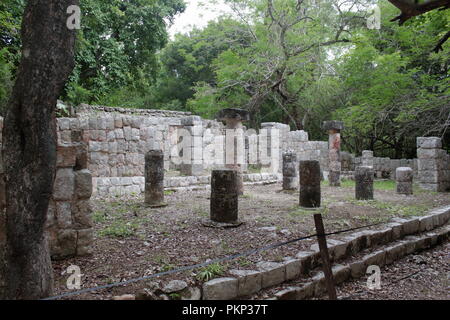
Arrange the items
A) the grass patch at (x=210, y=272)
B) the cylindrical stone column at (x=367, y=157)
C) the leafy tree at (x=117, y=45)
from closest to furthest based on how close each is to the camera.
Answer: the grass patch at (x=210, y=272), the leafy tree at (x=117, y=45), the cylindrical stone column at (x=367, y=157)

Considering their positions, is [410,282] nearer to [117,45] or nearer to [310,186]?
[310,186]

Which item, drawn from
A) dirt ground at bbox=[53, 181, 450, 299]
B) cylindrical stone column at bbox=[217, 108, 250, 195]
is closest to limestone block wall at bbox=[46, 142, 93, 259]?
dirt ground at bbox=[53, 181, 450, 299]

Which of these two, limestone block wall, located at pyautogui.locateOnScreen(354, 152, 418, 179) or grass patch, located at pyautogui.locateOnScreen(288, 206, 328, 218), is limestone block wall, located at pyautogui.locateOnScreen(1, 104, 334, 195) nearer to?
limestone block wall, located at pyautogui.locateOnScreen(354, 152, 418, 179)

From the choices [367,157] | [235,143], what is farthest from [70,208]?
[367,157]

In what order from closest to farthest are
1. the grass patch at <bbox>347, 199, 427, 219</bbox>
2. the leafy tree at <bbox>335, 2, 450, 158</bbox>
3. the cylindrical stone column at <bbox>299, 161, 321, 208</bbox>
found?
the grass patch at <bbox>347, 199, 427, 219</bbox>
the cylindrical stone column at <bbox>299, 161, 321, 208</bbox>
the leafy tree at <bbox>335, 2, 450, 158</bbox>

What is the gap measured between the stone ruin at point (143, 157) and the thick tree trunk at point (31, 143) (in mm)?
1513

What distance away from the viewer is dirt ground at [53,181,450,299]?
4.08m

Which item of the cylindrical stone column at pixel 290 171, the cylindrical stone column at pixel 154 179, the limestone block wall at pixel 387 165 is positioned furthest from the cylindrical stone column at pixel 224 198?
the limestone block wall at pixel 387 165

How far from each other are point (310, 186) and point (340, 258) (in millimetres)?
3093

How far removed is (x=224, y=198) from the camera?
642cm

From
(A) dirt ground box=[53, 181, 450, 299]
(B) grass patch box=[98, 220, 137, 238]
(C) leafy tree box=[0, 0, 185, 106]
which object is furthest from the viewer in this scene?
(C) leafy tree box=[0, 0, 185, 106]

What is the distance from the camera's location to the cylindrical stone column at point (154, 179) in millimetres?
8266

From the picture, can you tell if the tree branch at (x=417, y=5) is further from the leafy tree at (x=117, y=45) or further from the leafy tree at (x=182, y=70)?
the leafy tree at (x=182, y=70)

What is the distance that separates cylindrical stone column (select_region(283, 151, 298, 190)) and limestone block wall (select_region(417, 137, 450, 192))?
502 cm
